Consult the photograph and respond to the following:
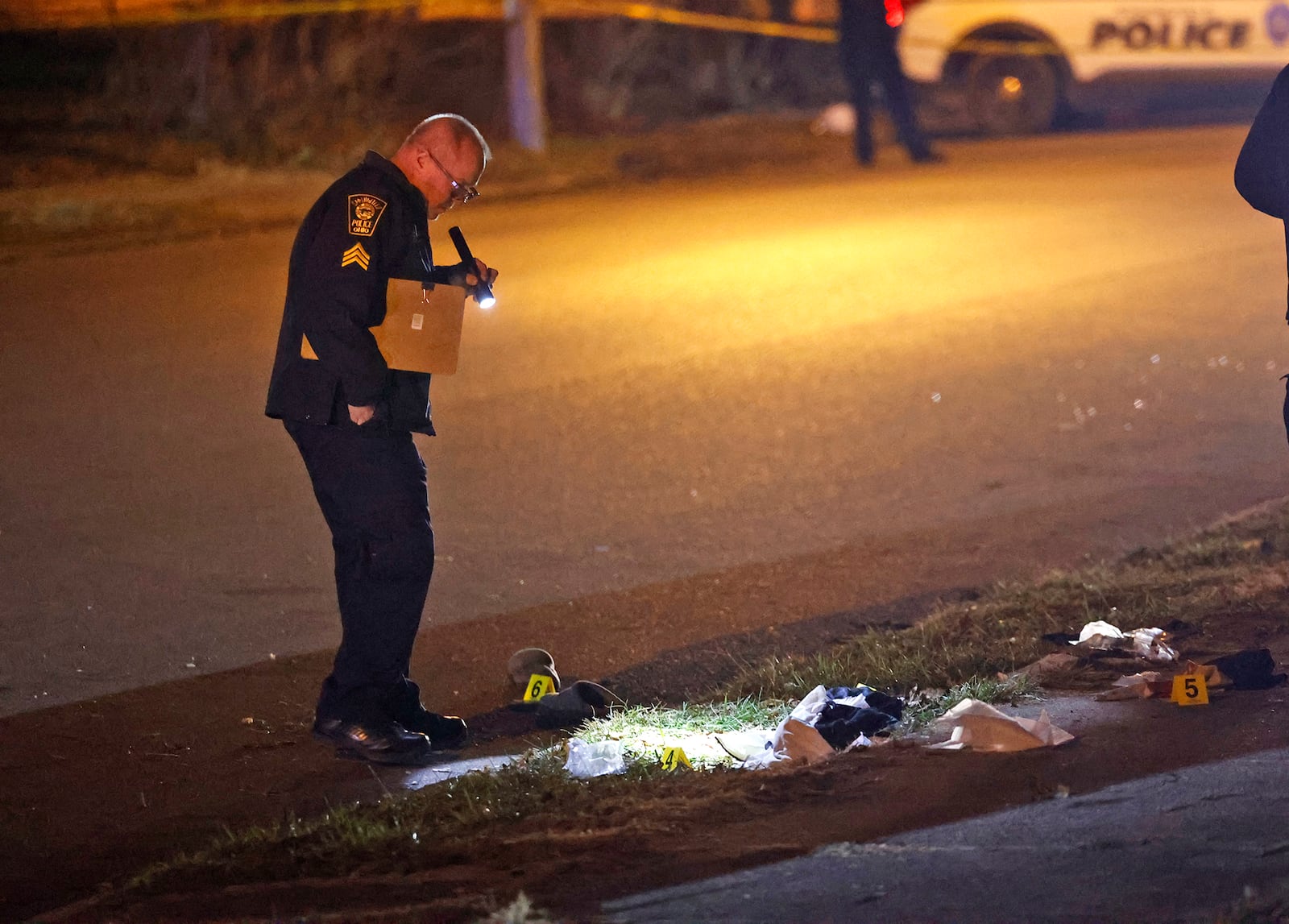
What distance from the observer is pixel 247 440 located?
8539 mm

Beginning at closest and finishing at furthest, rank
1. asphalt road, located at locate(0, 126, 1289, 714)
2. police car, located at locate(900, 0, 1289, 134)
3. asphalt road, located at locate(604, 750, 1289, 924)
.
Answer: asphalt road, located at locate(604, 750, 1289, 924), asphalt road, located at locate(0, 126, 1289, 714), police car, located at locate(900, 0, 1289, 134)

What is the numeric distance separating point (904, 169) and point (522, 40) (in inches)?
150

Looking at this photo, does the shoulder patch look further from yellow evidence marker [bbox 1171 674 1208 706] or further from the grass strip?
yellow evidence marker [bbox 1171 674 1208 706]

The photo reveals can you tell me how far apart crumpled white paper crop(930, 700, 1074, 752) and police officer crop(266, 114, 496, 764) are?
1643mm

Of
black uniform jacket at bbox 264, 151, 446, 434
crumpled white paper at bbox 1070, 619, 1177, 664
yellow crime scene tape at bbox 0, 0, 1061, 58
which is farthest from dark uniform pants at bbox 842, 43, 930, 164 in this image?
black uniform jacket at bbox 264, 151, 446, 434

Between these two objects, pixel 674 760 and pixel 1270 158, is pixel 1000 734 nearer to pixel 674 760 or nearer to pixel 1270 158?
pixel 674 760

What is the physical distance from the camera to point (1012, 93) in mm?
17656

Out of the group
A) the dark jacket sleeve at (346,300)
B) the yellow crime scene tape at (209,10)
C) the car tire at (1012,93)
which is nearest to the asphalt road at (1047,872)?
the dark jacket sleeve at (346,300)

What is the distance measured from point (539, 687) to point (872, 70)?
11471 millimetres

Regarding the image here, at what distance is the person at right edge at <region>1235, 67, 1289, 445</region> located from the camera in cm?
507

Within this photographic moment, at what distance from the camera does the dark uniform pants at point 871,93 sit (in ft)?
52.2

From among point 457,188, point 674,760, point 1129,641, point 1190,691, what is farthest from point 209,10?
point 1190,691

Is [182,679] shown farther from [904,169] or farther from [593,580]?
[904,169]

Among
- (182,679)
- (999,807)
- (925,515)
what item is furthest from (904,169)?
(999,807)
